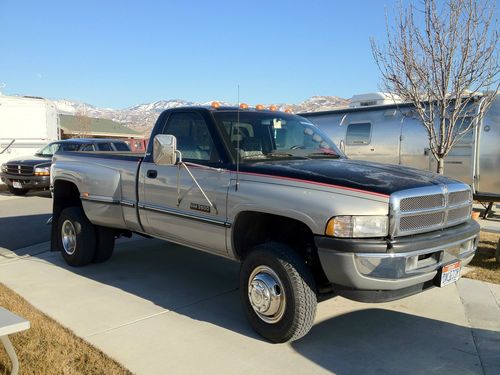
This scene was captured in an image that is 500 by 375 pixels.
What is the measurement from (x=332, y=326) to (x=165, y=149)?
2.21m

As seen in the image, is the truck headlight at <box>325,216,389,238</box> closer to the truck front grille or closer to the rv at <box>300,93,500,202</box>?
the truck front grille

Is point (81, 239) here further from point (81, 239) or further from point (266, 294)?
point (266, 294)

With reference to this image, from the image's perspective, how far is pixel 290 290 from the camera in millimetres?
3807

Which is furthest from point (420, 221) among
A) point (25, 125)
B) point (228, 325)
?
point (25, 125)

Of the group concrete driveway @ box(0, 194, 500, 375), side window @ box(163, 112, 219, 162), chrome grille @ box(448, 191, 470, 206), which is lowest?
concrete driveway @ box(0, 194, 500, 375)

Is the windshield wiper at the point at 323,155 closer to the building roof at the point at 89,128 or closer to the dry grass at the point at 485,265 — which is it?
the dry grass at the point at 485,265

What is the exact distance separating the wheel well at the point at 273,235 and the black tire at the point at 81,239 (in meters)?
2.69

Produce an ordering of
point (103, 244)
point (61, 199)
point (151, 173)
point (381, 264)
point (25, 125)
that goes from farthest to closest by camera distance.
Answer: point (25, 125), point (61, 199), point (103, 244), point (151, 173), point (381, 264)

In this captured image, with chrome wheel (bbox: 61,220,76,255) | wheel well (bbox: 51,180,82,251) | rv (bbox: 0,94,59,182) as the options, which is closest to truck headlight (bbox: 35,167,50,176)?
rv (bbox: 0,94,59,182)

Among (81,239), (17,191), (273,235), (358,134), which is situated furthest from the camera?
(17,191)

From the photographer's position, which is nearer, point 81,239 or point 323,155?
point 323,155

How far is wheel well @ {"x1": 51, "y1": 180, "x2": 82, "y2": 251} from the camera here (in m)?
6.70

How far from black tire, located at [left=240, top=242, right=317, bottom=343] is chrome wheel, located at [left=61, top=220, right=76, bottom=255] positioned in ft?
10.7

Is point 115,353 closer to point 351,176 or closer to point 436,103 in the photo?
point 351,176
